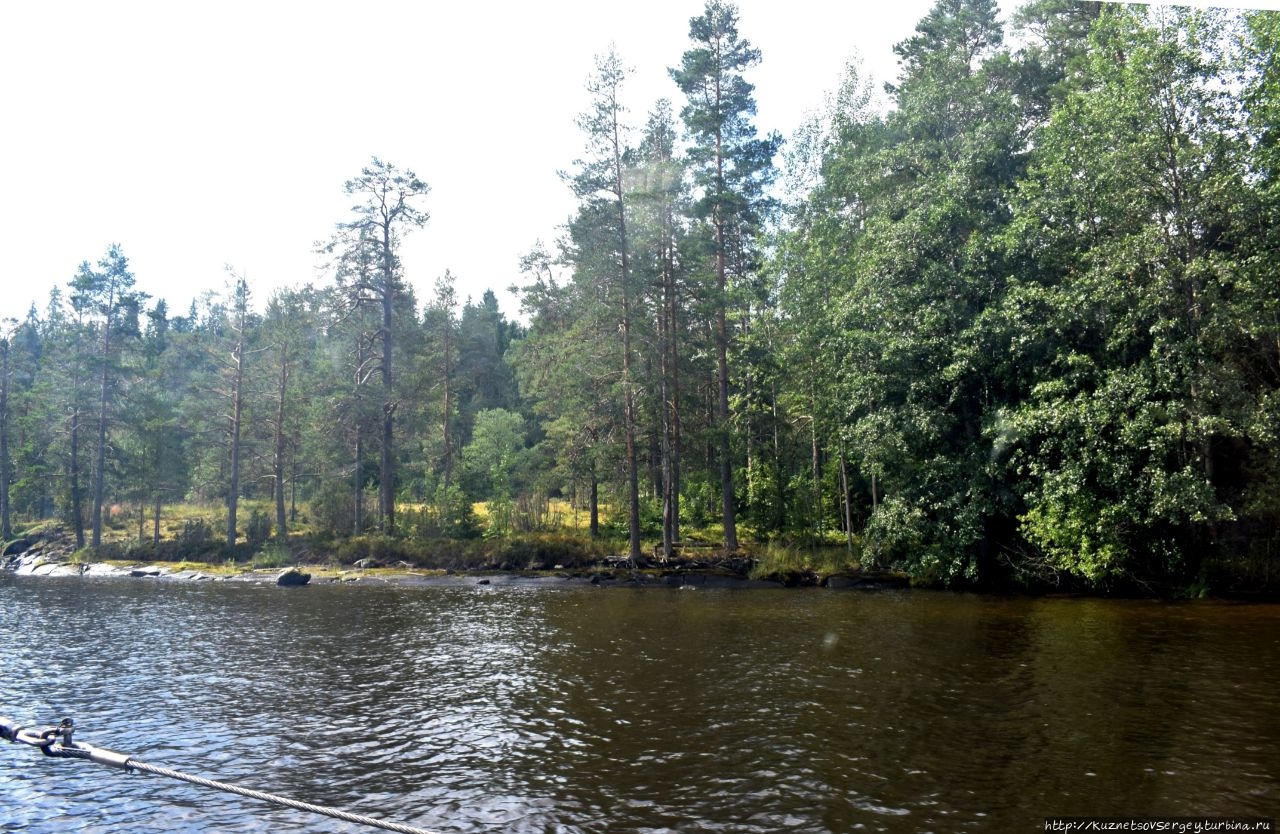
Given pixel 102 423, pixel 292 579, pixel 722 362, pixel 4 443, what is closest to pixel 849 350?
pixel 722 362

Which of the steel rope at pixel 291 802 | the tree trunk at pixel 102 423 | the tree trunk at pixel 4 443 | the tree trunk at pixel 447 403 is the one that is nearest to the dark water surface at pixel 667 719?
the steel rope at pixel 291 802

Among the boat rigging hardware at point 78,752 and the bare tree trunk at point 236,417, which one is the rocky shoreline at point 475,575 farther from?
the boat rigging hardware at point 78,752

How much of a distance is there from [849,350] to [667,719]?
703 inches

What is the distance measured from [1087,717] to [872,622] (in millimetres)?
7812

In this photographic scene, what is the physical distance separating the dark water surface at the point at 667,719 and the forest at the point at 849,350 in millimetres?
5020

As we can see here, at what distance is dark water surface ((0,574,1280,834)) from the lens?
7.04 m

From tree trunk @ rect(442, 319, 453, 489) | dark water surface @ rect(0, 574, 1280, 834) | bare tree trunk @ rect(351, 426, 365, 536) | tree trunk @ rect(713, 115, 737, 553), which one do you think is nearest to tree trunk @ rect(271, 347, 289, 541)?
bare tree trunk @ rect(351, 426, 365, 536)

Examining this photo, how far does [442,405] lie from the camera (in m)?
47.8

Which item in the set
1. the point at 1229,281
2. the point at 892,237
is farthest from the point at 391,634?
the point at 1229,281

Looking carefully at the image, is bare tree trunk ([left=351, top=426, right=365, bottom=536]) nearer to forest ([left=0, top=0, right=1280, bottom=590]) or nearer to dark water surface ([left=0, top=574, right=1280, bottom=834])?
forest ([left=0, top=0, right=1280, bottom=590])

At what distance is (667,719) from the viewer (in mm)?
9734

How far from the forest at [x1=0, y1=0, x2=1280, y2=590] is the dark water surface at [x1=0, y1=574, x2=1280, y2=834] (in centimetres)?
502

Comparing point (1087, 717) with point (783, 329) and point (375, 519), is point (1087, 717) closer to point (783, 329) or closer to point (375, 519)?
point (783, 329)

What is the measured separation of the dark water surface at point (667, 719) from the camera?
7035mm
